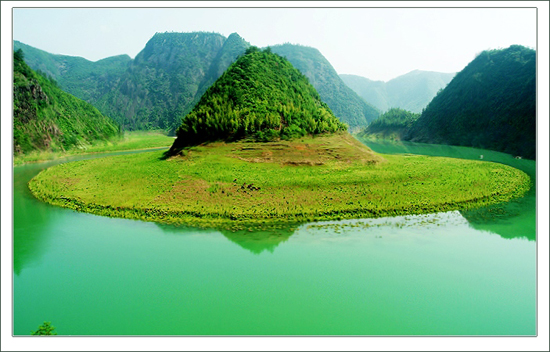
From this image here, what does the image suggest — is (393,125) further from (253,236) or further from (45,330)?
(45,330)

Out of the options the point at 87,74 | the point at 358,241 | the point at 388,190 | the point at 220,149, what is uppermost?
the point at 87,74

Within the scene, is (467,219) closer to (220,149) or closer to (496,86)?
(220,149)

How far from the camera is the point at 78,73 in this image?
593ft

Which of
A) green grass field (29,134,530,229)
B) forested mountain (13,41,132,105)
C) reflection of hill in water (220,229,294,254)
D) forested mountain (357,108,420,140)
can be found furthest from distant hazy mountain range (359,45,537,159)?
forested mountain (13,41,132,105)

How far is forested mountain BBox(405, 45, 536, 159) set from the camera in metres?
63.5

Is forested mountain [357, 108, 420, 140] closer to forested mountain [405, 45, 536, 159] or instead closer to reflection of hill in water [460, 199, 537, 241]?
forested mountain [405, 45, 536, 159]

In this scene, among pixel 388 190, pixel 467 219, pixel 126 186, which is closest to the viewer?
pixel 467 219

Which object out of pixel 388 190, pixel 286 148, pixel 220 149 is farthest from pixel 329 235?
pixel 220 149

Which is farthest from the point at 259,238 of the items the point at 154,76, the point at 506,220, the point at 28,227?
the point at 154,76

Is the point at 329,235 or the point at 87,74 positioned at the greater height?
the point at 87,74

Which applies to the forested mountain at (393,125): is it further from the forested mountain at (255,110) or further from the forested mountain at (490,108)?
the forested mountain at (255,110)

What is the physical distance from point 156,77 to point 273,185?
164323 millimetres

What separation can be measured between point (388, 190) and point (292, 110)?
17.9 m

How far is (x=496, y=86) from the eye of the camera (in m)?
80.1
